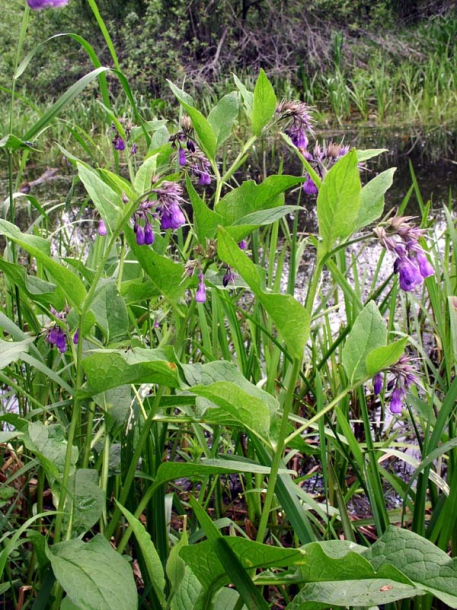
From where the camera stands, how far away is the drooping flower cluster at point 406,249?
84 centimetres

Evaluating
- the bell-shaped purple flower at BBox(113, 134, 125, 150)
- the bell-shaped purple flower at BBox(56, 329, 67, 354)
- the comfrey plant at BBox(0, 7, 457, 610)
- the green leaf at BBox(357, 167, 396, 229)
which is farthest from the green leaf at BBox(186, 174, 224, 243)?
the bell-shaped purple flower at BBox(113, 134, 125, 150)

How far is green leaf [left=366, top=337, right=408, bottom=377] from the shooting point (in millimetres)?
767

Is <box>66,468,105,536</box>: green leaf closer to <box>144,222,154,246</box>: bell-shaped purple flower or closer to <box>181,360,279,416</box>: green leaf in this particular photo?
<box>181,360,279,416</box>: green leaf

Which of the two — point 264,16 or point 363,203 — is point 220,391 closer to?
point 363,203

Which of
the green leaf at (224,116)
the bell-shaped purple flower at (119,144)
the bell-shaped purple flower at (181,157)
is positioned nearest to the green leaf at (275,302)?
the green leaf at (224,116)

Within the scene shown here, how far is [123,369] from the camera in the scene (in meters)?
0.81

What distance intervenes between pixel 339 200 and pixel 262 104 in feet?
1.21

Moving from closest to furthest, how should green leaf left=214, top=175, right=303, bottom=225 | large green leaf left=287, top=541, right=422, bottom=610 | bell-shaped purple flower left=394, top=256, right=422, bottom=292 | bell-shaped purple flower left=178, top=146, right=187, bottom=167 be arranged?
large green leaf left=287, top=541, right=422, bottom=610, bell-shaped purple flower left=394, top=256, right=422, bottom=292, green leaf left=214, top=175, right=303, bottom=225, bell-shaped purple flower left=178, top=146, right=187, bottom=167

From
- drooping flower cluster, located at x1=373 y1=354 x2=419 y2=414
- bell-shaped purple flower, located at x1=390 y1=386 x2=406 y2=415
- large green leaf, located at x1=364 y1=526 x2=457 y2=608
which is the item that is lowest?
large green leaf, located at x1=364 y1=526 x2=457 y2=608

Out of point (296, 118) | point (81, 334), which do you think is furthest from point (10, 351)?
point (296, 118)

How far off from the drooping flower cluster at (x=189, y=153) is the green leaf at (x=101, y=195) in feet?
1.02

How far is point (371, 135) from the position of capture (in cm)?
708

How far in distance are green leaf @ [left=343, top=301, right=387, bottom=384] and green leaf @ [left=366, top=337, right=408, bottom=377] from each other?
26 mm

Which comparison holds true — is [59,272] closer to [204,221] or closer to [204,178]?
[204,221]
